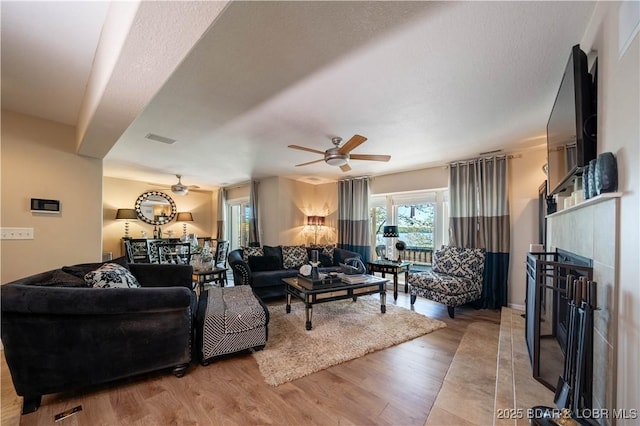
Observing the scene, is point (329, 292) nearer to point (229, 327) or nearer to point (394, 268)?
point (229, 327)

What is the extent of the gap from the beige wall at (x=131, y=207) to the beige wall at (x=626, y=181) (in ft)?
24.9

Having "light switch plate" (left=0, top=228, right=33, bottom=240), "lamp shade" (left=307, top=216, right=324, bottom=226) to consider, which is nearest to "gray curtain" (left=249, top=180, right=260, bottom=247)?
"lamp shade" (left=307, top=216, right=324, bottom=226)

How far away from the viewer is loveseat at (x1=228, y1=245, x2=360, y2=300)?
4.11m

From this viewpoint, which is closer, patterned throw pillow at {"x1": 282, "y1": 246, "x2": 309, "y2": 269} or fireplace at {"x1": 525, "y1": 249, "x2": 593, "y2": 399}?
fireplace at {"x1": 525, "y1": 249, "x2": 593, "y2": 399}

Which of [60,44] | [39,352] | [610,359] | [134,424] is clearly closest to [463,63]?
[610,359]

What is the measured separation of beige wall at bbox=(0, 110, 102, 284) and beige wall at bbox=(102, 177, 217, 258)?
3085 mm

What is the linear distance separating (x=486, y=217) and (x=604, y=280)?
3053 mm

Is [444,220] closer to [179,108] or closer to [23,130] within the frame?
[179,108]

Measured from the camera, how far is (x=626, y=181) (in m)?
1.09

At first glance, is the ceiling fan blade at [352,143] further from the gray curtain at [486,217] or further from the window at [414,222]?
the window at [414,222]

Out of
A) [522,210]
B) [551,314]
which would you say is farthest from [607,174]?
[522,210]

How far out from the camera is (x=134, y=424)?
5.26 ft

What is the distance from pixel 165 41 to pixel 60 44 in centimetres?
114

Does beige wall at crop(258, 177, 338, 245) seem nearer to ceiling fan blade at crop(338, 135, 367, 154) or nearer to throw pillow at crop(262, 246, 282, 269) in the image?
throw pillow at crop(262, 246, 282, 269)
